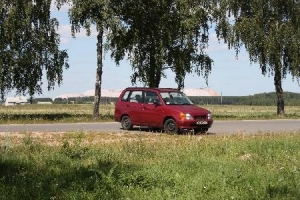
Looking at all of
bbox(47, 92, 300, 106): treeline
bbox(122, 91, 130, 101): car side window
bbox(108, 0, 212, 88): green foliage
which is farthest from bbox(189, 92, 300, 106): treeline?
bbox(122, 91, 130, 101): car side window

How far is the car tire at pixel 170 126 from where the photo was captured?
60.4 ft

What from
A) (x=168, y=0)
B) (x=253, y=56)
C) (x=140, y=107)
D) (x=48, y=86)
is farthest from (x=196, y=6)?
(x=140, y=107)

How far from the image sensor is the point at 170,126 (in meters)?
18.7

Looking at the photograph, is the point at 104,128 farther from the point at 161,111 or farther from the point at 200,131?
the point at 200,131

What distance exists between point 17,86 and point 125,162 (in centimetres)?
2339

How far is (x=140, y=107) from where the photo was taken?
2002 cm

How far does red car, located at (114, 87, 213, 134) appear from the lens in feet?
60.2

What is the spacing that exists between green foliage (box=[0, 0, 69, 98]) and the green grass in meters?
19.3

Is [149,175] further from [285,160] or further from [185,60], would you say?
[185,60]

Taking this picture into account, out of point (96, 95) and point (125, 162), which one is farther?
point (96, 95)

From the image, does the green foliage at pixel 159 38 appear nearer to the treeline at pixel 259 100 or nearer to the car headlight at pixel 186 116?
the car headlight at pixel 186 116

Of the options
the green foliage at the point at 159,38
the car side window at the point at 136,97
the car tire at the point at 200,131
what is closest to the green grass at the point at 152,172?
the car tire at the point at 200,131

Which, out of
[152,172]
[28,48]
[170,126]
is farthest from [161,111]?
[28,48]

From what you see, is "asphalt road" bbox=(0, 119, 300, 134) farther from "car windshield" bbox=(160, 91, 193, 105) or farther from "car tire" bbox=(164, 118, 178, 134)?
"car tire" bbox=(164, 118, 178, 134)
